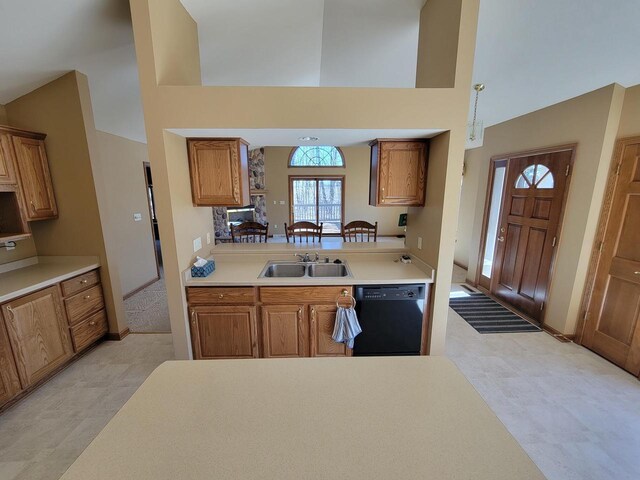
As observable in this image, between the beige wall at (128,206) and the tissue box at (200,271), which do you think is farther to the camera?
the beige wall at (128,206)

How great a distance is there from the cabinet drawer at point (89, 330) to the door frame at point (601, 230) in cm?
506

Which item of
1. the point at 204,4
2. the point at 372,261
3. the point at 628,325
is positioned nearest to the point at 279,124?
the point at 204,4

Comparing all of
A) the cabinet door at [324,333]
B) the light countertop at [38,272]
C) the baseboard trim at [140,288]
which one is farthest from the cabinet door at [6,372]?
the cabinet door at [324,333]

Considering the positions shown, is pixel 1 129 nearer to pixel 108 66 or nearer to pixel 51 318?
pixel 108 66

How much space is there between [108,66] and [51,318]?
230 cm

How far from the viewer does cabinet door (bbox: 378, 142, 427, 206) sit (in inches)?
92.9

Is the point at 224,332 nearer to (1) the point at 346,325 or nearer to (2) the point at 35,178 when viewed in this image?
(1) the point at 346,325

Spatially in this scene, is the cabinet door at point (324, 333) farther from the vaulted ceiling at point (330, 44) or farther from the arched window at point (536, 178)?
the arched window at point (536, 178)

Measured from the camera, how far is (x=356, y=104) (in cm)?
199

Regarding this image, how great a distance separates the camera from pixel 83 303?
260 centimetres

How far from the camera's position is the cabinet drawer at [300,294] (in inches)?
88.5

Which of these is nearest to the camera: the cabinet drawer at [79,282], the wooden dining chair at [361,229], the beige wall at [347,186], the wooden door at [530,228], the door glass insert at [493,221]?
the cabinet drawer at [79,282]

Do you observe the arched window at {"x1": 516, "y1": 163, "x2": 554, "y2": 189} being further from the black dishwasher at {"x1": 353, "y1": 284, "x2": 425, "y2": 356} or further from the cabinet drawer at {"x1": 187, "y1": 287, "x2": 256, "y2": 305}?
the cabinet drawer at {"x1": 187, "y1": 287, "x2": 256, "y2": 305}

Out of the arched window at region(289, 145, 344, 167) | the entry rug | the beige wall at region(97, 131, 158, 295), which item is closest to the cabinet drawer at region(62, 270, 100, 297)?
the beige wall at region(97, 131, 158, 295)
